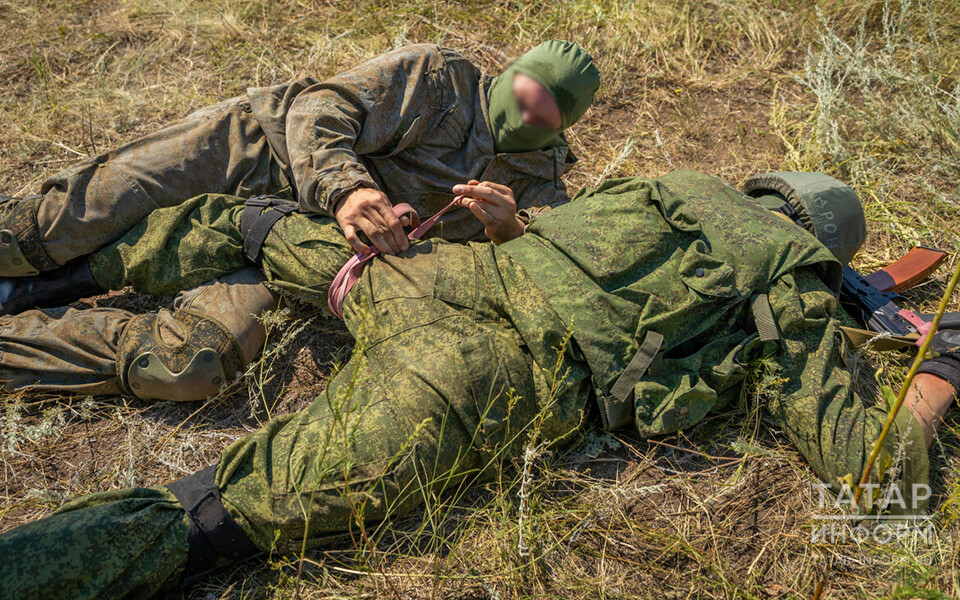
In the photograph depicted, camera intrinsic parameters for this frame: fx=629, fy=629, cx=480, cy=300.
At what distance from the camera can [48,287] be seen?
287 centimetres

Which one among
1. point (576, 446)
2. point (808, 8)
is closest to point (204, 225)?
point (576, 446)

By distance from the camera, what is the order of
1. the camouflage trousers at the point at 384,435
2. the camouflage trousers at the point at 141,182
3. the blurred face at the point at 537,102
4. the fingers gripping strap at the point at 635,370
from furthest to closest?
the camouflage trousers at the point at 141,182 < the blurred face at the point at 537,102 < the fingers gripping strap at the point at 635,370 < the camouflage trousers at the point at 384,435

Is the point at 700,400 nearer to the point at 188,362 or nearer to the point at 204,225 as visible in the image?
the point at 188,362

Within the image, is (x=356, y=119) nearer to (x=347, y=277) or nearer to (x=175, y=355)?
(x=347, y=277)

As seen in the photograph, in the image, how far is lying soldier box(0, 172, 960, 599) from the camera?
2.04 m

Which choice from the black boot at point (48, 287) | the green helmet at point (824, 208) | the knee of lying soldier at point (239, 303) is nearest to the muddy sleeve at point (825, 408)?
the green helmet at point (824, 208)

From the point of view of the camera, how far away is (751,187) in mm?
3012

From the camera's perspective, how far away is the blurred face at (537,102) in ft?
7.77

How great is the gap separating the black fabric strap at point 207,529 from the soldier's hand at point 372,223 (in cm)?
105

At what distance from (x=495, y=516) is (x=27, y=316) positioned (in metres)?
2.16

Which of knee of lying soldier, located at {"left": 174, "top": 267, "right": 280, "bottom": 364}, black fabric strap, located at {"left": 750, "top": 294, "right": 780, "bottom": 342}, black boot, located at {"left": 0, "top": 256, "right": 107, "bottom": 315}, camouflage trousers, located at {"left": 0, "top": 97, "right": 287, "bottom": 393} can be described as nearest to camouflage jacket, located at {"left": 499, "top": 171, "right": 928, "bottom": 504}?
black fabric strap, located at {"left": 750, "top": 294, "right": 780, "bottom": 342}

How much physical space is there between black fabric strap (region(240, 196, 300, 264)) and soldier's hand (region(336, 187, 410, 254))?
1.26ft

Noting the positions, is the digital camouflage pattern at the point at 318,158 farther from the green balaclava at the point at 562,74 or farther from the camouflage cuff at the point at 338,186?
the green balaclava at the point at 562,74

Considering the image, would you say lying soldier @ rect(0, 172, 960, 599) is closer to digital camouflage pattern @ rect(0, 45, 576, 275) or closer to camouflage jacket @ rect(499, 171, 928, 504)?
camouflage jacket @ rect(499, 171, 928, 504)
